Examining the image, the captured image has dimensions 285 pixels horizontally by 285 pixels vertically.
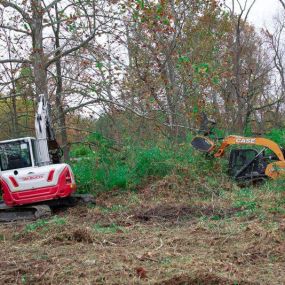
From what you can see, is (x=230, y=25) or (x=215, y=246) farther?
(x=230, y=25)

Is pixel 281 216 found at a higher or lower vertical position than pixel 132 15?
lower

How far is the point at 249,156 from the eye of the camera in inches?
532

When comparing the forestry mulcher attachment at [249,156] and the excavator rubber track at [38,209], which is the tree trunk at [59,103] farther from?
the forestry mulcher attachment at [249,156]

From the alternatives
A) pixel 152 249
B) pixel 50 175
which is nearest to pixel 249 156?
pixel 50 175

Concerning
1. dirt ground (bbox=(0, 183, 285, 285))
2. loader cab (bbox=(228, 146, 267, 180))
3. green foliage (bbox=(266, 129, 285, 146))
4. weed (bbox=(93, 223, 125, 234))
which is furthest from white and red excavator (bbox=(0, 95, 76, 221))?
green foliage (bbox=(266, 129, 285, 146))

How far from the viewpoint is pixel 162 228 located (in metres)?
8.90

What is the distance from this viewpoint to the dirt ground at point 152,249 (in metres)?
5.79

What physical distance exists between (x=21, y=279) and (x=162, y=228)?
11.4 feet

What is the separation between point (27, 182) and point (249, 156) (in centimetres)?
557

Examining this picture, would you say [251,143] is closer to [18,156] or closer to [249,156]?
[249,156]

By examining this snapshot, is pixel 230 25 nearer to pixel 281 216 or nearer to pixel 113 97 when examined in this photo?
pixel 113 97

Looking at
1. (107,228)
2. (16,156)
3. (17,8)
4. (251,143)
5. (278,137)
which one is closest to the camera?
(107,228)

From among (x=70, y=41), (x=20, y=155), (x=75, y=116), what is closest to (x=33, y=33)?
(x=70, y=41)

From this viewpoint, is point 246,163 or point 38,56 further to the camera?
point 38,56
